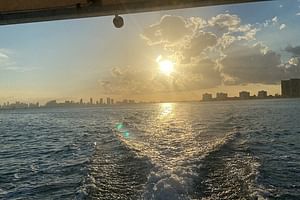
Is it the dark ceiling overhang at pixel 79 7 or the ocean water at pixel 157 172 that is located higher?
the dark ceiling overhang at pixel 79 7

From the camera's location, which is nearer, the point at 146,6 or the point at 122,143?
the point at 146,6

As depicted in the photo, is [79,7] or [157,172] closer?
[79,7]

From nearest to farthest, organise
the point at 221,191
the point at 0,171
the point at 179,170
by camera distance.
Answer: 1. the point at 221,191
2. the point at 179,170
3. the point at 0,171

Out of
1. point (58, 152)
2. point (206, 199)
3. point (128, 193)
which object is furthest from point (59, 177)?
Answer: point (58, 152)

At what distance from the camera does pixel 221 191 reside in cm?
1011

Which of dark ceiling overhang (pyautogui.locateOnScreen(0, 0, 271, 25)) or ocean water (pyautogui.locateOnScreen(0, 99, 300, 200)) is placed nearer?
dark ceiling overhang (pyautogui.locateOnScreen(0, 0, 271, 25))

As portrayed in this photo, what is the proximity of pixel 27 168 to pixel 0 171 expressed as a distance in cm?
111

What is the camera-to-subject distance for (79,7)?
4.32 m

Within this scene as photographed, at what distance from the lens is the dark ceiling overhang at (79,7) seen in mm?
4328

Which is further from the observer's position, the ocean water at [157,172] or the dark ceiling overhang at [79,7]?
the ocean water at [157,172]

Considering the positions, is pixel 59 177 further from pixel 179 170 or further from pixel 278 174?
pixel 278 174

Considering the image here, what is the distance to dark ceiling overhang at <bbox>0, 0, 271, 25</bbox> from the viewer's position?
433 centimetres

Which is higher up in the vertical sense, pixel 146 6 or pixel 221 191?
pixel 146 6

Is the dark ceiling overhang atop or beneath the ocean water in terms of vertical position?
atop
